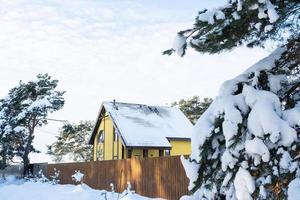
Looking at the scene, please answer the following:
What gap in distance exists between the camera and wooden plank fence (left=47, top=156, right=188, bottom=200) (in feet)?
49.7

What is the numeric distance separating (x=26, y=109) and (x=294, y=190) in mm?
33125

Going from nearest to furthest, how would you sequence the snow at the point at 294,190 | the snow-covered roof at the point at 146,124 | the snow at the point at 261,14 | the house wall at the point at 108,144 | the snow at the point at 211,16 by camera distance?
the snow at the point at 294,190, the snow at the point at 261,14, the snow at the point at 211,16, the snow-covered roof at the point at 146,124, the house wall at the point at 108,144

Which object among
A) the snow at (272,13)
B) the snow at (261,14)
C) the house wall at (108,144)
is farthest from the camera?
the house wall at (108,144)

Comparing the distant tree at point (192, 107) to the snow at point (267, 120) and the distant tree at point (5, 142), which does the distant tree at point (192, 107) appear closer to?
the distant tree at point (5, 142)

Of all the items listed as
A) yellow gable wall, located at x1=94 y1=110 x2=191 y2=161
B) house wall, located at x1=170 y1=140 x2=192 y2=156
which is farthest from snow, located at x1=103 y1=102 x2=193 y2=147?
yellow gable wall, located at x1=94 y1=110 x2=191 y2=161

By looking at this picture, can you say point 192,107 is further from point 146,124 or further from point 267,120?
point 267,120

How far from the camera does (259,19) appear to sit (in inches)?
199

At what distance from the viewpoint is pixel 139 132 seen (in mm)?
29812

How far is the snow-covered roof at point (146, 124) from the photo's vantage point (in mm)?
29078

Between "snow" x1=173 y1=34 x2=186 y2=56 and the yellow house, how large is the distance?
2298cm

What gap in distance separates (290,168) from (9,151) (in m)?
34.3

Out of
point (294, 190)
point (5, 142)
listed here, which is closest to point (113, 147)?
point (5, 142)

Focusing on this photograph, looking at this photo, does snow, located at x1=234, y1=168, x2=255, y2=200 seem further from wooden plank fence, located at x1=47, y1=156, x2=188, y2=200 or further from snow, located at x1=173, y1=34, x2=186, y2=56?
wooden plank fence, located at x1=47, y1=156, x2=188, y2=200

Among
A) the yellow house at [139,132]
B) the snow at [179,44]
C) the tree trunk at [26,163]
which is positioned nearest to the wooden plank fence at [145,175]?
the yellow house at [139,132]
